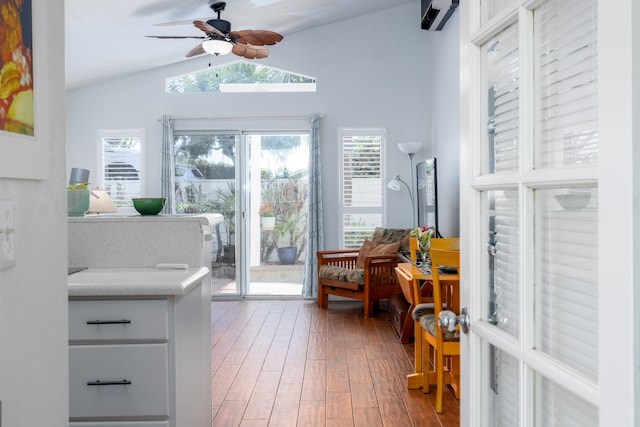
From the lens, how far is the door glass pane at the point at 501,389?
117cm

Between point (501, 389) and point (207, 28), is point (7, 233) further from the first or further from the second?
point (207, 28)

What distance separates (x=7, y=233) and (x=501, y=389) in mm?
1067

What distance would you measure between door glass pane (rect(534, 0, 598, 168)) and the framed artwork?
971 millimetres

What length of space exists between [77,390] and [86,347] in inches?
6.4

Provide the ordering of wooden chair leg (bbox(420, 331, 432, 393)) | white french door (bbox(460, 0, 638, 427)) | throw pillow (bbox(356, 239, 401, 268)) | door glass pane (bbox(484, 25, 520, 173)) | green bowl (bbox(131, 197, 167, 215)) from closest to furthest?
1. white french door (bbox(460, 0, 638, 427))
2. door glass pane (bbox(484, 25, 520, 173))
3. green bowl (bbox(131, 197, 167, 215))
4. wooden chair leg (bbox(420, 331, 432, 393))
5. throw pillow (bbox(356, 239, 401, 268))

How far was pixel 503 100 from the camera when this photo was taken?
3.97 feet

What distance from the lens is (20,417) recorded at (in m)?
1.01

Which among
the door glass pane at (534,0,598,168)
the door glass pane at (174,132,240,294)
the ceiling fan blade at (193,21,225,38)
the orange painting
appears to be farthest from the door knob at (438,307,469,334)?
the door glass pane at (174,132,240,294)

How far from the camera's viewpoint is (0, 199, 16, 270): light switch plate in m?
0.93

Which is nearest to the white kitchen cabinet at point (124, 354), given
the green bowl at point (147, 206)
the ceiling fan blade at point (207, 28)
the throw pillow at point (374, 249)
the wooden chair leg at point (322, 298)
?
the green bowl at point (147, 206)

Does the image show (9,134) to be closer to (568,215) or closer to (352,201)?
(568,215)

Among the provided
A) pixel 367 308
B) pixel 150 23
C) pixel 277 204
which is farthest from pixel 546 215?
pixel 277 204

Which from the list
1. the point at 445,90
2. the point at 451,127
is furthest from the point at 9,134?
the point at 445,90

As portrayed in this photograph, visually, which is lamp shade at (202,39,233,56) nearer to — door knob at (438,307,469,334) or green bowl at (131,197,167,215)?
green bowl at (131,197,167,215)
